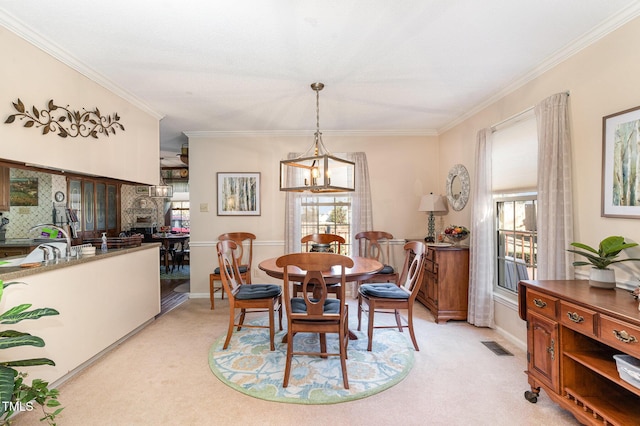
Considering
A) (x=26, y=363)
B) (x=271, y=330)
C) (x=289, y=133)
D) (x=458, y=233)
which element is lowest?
(x=271, y=330)

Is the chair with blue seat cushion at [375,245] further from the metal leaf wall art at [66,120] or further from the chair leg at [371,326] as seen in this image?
the metal leaf wall art at [66,120]

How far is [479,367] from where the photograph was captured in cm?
255

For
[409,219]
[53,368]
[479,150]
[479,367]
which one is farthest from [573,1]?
[53,368]

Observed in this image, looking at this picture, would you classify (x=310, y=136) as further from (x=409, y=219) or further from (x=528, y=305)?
(x=528, y=305)

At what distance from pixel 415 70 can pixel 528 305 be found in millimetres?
2158

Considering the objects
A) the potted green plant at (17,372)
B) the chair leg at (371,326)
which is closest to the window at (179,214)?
the chair leg at (371,326)

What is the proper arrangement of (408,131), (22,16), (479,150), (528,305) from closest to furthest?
(22,16)
(528,305)
(479,150)
(408,131)

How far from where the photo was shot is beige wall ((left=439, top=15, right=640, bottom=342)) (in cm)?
197

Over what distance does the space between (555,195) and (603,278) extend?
0.73 meters

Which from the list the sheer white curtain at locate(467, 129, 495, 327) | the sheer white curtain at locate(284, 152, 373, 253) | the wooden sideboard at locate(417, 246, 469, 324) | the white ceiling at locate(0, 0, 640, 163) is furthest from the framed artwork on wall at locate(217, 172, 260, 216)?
the sheer white curtain at locate(467, 129, 495, 327)

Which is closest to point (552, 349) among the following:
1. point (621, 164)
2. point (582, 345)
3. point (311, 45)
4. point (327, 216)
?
point (582, 345)

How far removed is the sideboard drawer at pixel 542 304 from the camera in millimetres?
1913

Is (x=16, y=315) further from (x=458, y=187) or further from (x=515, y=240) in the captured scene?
(x=458, y=187)

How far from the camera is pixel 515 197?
316cm
